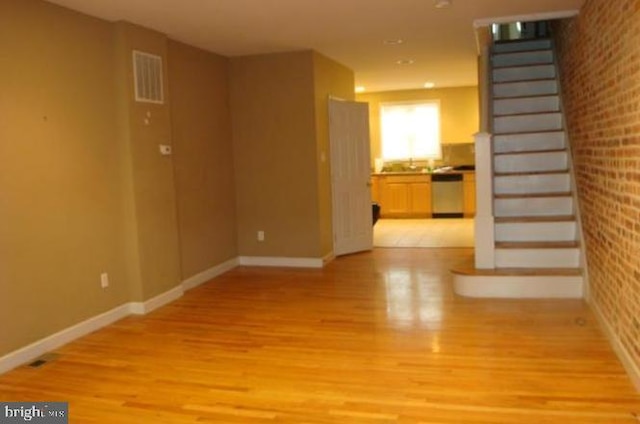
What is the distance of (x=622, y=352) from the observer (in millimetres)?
3420

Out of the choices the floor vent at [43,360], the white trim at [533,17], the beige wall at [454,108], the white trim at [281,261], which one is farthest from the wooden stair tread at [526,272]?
the beige wall at [454,108]

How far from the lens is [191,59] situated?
19.4 ft

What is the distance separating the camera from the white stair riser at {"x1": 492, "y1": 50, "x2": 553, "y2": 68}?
22.5 ft

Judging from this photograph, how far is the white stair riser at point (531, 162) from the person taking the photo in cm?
587

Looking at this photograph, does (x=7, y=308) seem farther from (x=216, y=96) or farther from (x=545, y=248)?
(x=545, y=248)

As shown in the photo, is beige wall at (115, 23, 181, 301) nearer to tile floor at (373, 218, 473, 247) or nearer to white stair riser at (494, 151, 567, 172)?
white stair riser at (494, 151, 567, 172)

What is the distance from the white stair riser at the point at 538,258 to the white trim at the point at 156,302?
3.02m

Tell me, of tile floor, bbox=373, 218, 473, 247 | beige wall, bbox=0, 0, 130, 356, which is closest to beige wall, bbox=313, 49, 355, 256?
tile floor, bbox=373, 218, 473, 247

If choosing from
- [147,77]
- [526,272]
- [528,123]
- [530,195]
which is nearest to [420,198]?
[528,123]

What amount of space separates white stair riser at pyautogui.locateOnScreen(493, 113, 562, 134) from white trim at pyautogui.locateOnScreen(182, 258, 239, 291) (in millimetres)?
3403

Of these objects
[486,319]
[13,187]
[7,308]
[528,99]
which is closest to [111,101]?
[13,187]

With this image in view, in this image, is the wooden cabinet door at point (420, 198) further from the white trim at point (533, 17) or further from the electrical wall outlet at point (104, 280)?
the electrical wall outlet at point (104, 280)

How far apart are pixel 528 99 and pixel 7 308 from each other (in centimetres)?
552

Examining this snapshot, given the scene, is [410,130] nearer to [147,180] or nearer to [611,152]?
[147,180]
